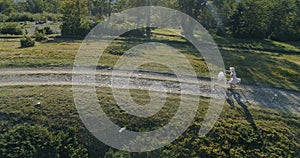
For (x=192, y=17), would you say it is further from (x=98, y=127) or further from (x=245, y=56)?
(x=98, y=127)

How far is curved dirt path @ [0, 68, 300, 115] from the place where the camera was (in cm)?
1314

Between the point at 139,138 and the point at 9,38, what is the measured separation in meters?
19.3

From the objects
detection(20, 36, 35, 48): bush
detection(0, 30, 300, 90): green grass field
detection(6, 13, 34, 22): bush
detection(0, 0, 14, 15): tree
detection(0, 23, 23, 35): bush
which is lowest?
detection(0, 30, 300, 90): green grass field

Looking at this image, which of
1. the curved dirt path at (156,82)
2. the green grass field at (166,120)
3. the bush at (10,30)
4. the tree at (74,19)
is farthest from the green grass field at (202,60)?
the bush at (10,30)

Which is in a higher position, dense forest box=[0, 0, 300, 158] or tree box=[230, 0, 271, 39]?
tree box=[230, 0, 271, 39]

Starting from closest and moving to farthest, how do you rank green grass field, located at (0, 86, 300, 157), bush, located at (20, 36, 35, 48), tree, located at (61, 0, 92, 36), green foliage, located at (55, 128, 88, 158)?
1. green foliage, located at (55, 128, 88, 158)
2. green grass field, located at (0, 86, 300, 157)
3. bush, located at (20, 36, 35, 48)
4. tree, located at (61, 0, 92, 36)

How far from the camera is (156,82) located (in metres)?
14.2

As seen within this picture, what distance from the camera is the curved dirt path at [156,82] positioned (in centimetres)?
1314

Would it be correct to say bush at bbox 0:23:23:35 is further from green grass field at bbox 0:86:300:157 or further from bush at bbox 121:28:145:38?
green grass field at bbox 0:86:300:157

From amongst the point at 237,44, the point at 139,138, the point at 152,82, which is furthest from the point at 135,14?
the point at 139,138

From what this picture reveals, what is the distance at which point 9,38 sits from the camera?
2497 centimetres

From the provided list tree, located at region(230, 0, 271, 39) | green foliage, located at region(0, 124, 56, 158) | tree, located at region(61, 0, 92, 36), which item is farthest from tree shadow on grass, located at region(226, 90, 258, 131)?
tree, located at region(230, 0, 271, 39)

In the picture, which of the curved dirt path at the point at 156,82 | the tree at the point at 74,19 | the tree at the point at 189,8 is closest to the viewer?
the curved dirt path at the point at 156,82

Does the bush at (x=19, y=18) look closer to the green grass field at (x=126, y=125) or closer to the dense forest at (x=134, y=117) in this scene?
the dense forest at (x=134, y=117)
